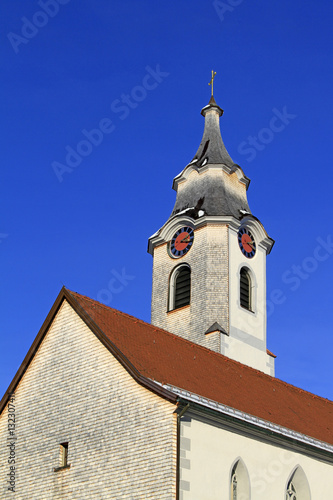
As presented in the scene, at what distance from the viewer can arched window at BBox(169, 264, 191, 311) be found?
3712 cm

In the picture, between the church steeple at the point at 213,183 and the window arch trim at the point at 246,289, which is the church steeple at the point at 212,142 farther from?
the window arch trim at the point at 246,289

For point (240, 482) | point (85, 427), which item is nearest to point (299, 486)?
point (240, 482)

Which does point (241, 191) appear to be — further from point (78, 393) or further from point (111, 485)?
point (111, 485)

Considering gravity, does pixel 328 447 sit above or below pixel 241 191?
below

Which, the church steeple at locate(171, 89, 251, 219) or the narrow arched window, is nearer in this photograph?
the narrow arched window

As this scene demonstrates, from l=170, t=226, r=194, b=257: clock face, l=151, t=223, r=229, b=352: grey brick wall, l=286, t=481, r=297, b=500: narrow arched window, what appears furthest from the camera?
l=170, t=226, r=194, b=257: clock face

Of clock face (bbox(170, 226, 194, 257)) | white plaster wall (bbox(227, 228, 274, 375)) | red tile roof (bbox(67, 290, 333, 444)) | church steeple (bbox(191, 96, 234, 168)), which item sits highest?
church steeple (bbox(191, 96, 234, 168))

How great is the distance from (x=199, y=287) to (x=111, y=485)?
1534cm

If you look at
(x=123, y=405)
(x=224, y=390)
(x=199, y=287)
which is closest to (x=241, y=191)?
(x=199, y=287)

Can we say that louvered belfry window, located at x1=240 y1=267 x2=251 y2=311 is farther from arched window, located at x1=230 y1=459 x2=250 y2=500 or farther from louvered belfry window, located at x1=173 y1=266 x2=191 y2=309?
arched window, located at x1=230 y1=459 x2=250 y2=500

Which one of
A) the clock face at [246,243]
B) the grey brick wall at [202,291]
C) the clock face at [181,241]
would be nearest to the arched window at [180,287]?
the grey brick wall at [202,291]

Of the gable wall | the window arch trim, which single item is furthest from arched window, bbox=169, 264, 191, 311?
the gable wall

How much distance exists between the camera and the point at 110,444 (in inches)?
901

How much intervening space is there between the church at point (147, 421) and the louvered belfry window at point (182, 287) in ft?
8.84
